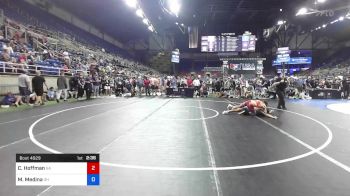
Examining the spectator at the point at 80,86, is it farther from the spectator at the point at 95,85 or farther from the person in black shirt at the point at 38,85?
the person in black shirt at the point at 38,85

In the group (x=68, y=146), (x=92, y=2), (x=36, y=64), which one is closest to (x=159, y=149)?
(x=68, y=146)

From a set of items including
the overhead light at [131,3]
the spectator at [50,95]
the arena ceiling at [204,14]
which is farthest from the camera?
the overhead light at [131,3]

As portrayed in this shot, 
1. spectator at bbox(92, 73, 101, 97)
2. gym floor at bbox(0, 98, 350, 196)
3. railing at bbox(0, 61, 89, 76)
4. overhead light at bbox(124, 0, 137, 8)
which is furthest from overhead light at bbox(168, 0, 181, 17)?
gym floor at bbox(0, 98, 350, 196)

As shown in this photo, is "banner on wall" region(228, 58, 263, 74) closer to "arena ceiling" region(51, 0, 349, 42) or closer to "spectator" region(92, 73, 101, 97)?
"arena ceiling" region(51, 0, 349, 42)

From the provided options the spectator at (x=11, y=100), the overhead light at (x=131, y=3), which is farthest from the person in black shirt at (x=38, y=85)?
the overhead light at (x=131, y=3)

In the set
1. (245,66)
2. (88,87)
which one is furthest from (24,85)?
(245,66)

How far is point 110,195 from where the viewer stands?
3340mm

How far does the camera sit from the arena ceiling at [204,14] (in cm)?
2546

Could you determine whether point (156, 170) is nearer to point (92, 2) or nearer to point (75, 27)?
point (92, 2)
